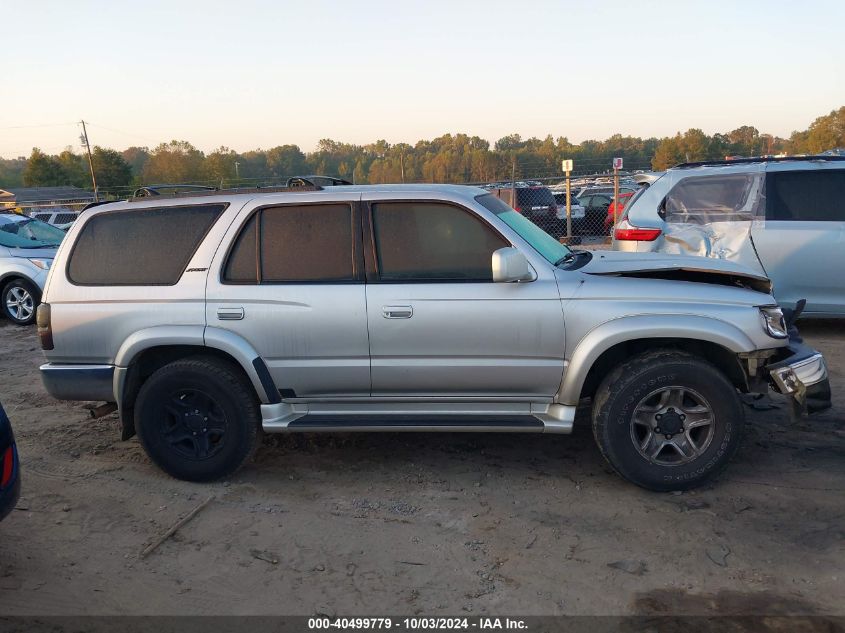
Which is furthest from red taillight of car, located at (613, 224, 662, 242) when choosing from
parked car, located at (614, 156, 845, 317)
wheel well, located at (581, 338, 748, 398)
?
wheel well, located at (581, 338, 748, 398)

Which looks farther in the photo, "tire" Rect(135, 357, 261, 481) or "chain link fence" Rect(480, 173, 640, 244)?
"chain link fence" Rect(480, 173, 640, 244)

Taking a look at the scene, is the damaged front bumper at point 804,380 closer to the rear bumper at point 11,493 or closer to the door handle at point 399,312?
the door handle at point 399,312

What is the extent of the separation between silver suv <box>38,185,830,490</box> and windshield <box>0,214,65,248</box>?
7.11 m

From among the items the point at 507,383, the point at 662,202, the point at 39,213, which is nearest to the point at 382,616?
the point at 507,383

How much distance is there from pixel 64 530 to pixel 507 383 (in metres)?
2.70

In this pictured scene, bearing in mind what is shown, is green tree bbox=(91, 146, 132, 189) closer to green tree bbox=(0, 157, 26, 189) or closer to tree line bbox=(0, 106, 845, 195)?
Answer: tree line bbox=(0, 106, 845, 195)

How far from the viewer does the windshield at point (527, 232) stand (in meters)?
4.22

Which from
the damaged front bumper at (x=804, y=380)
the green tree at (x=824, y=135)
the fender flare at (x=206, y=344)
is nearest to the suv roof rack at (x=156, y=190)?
the fender flare at (x=206, y=344)

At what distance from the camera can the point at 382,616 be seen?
2982 mm

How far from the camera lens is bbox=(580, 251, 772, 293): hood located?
13.4ft

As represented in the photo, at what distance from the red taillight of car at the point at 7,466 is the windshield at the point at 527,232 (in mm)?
2936

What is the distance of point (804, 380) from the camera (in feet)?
12.7

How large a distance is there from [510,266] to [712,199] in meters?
4.68

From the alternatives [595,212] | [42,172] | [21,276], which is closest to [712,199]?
[21,276]
